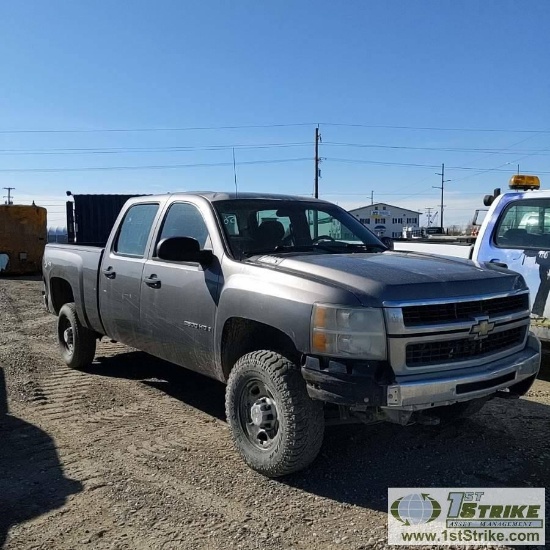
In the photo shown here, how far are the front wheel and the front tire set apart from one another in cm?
302

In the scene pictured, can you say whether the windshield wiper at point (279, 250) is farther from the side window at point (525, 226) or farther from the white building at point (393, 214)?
the white building at point (393, 214)

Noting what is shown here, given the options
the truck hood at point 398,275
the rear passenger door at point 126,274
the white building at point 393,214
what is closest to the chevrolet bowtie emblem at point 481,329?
the truck hood at point 398,275

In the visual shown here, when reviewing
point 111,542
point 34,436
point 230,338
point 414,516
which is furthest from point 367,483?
point 34,436

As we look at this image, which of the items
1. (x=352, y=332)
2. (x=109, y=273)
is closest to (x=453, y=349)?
(x=352, y=332)

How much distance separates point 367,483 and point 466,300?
137 cm

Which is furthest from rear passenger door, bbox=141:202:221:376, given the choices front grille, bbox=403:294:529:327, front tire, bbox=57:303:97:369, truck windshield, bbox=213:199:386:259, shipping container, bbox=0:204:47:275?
shipping container, bbox=0:204:47:275

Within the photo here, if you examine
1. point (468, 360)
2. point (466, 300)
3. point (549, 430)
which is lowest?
point (549, 430)

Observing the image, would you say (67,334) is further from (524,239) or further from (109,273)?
(524,239)

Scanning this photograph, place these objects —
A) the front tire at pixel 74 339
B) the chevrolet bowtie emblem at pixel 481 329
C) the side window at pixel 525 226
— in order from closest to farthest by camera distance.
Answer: the chevrolet bowtie emblem at pixel 481 329
the side window at pixel 525 226
the front tire at pixel 74 339

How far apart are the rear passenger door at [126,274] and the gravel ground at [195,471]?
75 cm

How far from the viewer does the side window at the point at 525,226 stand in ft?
19.7

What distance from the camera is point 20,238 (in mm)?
19469

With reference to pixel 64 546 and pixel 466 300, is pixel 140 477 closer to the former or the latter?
pixel 64 546

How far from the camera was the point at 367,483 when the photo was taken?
3.77 meters
